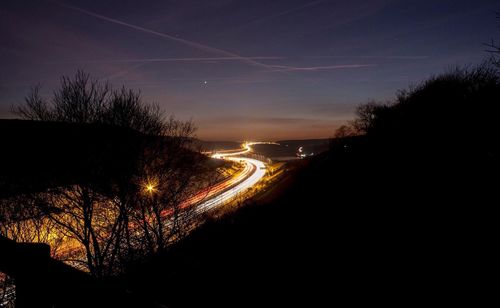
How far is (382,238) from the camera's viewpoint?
10.0 metres

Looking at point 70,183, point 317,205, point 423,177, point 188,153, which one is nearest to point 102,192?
point 70,183

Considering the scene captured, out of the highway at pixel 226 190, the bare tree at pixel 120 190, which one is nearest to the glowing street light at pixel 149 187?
the bare tree at pixel 120 190

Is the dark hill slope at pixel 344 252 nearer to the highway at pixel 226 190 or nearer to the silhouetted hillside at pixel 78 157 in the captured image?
the silhouetted hillside at pixel 78 157

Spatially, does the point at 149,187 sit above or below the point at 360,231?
above

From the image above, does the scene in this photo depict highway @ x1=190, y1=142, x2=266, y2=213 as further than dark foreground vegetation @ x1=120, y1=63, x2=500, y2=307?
Yes

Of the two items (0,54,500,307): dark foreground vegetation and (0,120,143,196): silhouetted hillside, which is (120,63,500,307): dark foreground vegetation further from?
(0,120,143,196): silhouetted hillside

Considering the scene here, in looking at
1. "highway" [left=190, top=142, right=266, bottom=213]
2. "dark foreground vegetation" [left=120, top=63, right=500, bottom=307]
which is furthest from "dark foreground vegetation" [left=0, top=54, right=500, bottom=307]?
"highway" [left=190, top=142, right=266, bottom=213]

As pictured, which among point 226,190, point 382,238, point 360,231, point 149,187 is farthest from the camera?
point 226,190

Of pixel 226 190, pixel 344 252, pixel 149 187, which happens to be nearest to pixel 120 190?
pixel 149 187

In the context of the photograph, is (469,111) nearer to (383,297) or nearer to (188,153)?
(383,297)

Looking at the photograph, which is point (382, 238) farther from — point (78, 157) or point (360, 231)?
point (78, 157)

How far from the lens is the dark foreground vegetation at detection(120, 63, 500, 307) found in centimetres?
803

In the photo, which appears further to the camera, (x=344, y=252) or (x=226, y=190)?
(x=226, y=190)

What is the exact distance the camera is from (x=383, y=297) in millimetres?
7766
